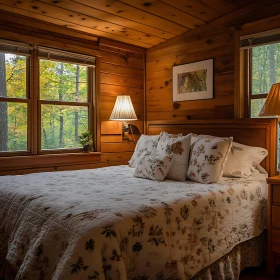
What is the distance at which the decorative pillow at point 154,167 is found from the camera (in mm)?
2453

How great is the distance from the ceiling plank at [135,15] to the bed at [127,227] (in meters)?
1.58

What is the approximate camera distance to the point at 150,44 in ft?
12.9

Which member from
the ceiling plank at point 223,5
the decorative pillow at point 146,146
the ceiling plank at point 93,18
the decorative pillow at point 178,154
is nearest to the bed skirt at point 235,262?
the decorative pillow at point 178,154

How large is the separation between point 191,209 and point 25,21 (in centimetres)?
251

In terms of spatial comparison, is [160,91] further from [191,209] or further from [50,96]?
[191,209]

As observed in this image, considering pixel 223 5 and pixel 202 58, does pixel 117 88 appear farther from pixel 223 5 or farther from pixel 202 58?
pixel 223 5

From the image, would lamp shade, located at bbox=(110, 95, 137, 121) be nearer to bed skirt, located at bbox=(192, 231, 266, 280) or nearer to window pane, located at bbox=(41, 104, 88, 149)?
window pane, located at bbox=(41, 104, 88, 149)

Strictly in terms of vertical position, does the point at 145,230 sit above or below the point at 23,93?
below

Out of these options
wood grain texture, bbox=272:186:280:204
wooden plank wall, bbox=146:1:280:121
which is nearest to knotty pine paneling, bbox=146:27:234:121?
wooden plank wall, bbox=146:1:280:121

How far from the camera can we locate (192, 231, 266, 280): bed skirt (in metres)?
1.91

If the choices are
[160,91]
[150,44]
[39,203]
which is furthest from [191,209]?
[150,44]

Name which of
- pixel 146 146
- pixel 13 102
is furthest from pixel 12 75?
pixel 146 146

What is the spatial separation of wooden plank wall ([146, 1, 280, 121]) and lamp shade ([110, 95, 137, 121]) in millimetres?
504

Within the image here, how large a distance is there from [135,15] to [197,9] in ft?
2.03
